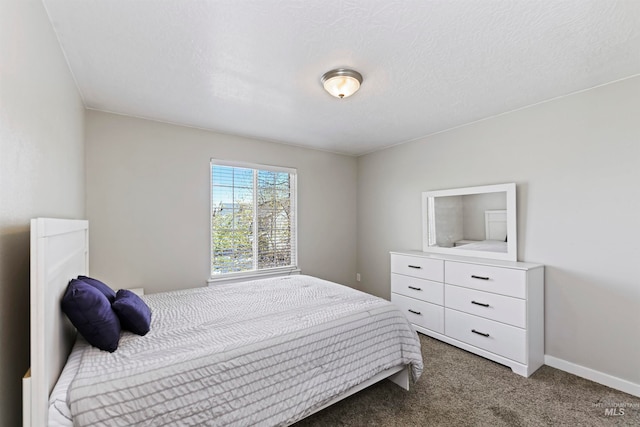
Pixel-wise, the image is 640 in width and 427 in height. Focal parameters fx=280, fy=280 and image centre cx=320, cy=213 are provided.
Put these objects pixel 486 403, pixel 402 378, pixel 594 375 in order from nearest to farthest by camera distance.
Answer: pixel 486 403 < pixel 402 378 < pixel 594 375

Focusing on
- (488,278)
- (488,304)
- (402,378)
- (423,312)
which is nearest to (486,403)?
(402,378)

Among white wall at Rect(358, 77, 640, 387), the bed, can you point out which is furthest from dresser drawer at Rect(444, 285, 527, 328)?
the bed

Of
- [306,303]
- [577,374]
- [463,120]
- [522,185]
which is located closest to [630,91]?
[522,185]

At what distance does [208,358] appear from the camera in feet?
4.71

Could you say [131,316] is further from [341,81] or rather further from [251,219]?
[251,219]

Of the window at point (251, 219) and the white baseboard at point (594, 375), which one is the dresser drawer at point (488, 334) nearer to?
the white baseboard at point (594, 375)

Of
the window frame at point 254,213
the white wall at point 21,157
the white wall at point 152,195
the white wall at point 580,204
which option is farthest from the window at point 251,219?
the white wall at point 580,204

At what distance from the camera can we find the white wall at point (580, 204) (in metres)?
2.19

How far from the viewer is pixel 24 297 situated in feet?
4.07

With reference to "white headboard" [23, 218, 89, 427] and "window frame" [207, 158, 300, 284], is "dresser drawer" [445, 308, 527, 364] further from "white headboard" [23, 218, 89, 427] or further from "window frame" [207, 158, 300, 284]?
"white headboard" [23, 218, 89, 427]

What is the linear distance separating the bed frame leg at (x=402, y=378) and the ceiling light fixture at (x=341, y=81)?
7.20 ft

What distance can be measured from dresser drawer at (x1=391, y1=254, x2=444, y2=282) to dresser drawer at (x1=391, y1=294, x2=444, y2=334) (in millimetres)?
309

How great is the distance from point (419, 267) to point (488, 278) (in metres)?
0.75

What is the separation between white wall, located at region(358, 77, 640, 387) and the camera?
2191 millimetres
